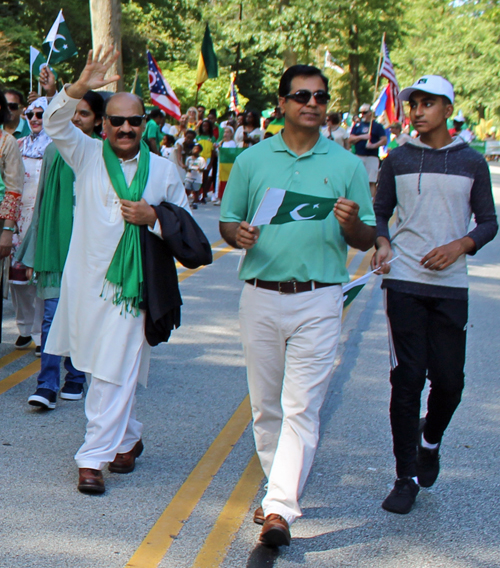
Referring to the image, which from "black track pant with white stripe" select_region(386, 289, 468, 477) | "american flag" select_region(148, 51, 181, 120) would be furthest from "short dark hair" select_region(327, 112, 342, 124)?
"black track pant with white stripe" select_region(386, 289, 468, 477)

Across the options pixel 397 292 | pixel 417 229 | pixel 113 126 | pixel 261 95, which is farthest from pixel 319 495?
pixel 261 95

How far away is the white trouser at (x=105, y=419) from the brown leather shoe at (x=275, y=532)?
1.05 metres

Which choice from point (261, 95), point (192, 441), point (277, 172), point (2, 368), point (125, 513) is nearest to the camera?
point (277, 172)

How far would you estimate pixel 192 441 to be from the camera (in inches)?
206

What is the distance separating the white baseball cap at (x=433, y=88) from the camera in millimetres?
4293

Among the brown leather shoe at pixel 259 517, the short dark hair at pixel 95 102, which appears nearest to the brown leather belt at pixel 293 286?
the brown leather shoe at pixel 259 517

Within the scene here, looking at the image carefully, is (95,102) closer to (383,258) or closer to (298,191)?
(298,191)

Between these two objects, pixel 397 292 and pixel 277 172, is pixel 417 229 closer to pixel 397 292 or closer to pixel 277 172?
pixel 397 292

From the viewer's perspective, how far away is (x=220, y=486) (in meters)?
4.57

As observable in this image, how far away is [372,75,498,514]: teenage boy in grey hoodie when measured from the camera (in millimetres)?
4238

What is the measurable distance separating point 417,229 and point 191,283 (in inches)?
247

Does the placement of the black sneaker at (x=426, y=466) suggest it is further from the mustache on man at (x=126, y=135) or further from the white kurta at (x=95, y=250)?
the mustache on man at (x=126, y=135)

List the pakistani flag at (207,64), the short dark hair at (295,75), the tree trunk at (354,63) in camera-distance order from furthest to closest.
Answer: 1. the tree trunk at (354,63)
2. the pakistani flag at (207,64)
3. the short dark hair at (295,75)

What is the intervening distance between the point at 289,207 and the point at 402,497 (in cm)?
156
